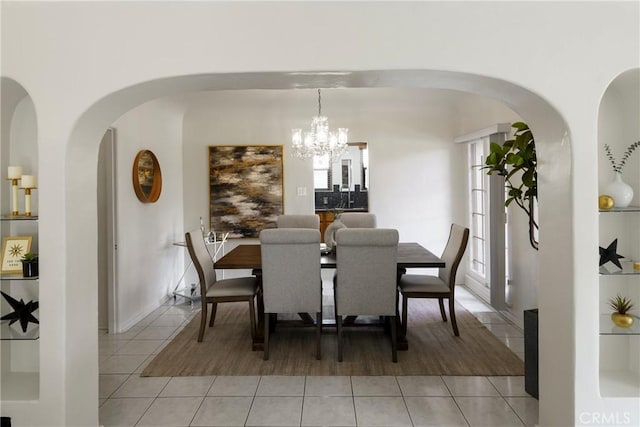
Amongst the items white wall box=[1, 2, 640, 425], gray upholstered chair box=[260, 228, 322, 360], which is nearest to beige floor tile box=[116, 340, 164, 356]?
gray upholstered chair box=[260, 228, 322, 360]

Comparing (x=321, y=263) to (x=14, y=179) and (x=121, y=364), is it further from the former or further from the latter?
(x=14, y=179)

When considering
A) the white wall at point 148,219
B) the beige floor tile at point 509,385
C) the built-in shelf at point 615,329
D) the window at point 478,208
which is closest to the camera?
the built-in shelf at point 615,329

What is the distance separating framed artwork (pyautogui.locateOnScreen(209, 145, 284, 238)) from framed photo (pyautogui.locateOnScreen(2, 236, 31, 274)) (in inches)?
139

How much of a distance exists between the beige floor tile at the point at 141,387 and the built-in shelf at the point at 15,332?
768 mm

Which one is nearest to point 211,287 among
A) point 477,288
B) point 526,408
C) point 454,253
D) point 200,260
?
point 200,260

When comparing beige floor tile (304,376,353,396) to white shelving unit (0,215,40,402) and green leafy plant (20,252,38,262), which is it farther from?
green leafy plant (20,252,38,262)

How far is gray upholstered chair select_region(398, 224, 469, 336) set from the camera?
3.73m

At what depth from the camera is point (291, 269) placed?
335 cm

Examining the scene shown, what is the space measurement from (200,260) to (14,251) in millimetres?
1651

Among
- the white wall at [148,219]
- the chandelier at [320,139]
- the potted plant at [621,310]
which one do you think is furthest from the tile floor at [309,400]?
the chandelier at [320,139]

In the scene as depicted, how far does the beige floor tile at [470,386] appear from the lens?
9.28 feet

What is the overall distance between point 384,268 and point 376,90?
2602 millimetres

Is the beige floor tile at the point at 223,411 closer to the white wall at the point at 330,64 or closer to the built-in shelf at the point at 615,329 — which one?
the white wall at the point at 330,64

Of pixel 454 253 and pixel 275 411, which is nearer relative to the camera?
pixel 275 411
